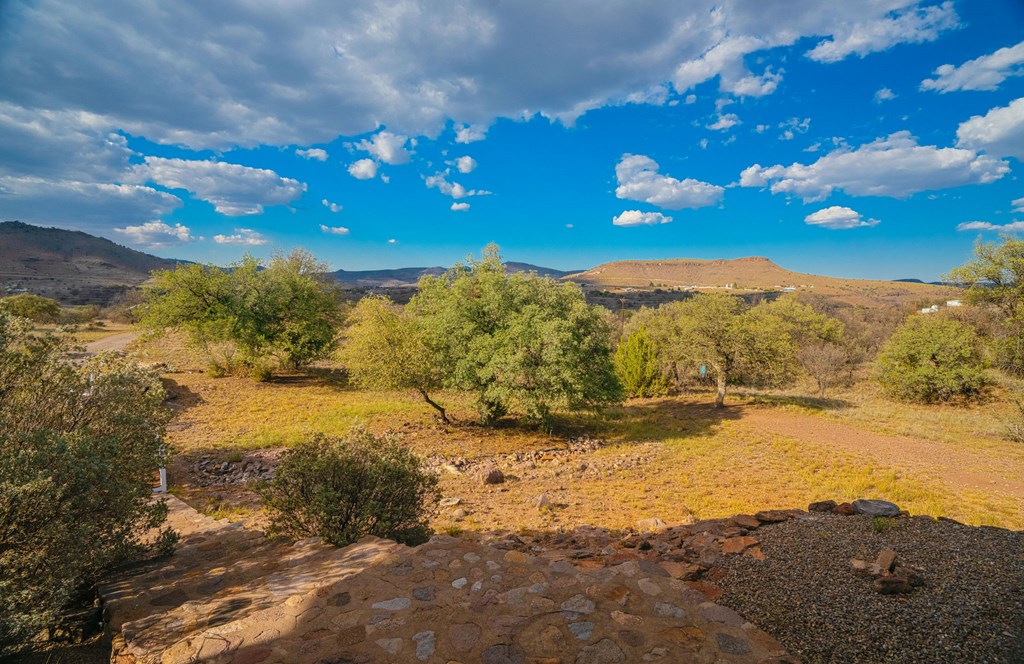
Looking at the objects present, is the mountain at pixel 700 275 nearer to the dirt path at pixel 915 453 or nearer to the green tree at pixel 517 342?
the dirt path at pixel 915 453

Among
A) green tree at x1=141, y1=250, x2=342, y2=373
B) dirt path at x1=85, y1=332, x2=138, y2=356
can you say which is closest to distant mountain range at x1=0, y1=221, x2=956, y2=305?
dirt path at x1=85, y1=332, x2=138, y2=356

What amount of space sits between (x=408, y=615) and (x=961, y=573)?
6.79 m

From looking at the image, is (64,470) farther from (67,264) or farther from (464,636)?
(67,264)

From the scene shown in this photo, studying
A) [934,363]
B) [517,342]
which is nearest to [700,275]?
[934,363]

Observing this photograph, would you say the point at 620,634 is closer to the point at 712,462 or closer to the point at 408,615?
the point at 408,615

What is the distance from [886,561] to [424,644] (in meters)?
5.78

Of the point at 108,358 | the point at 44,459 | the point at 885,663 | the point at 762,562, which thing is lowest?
the point at 762,562

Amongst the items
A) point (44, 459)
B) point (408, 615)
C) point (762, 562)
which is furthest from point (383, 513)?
point (762, 562)

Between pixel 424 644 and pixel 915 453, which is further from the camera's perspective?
pixel 915 453

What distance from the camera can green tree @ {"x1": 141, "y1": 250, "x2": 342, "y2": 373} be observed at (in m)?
23.2

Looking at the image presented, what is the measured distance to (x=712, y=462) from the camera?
46.9ft

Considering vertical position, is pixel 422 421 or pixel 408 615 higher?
pixel 408 615

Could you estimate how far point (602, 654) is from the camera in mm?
3551

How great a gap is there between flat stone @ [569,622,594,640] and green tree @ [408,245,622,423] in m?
11.3
